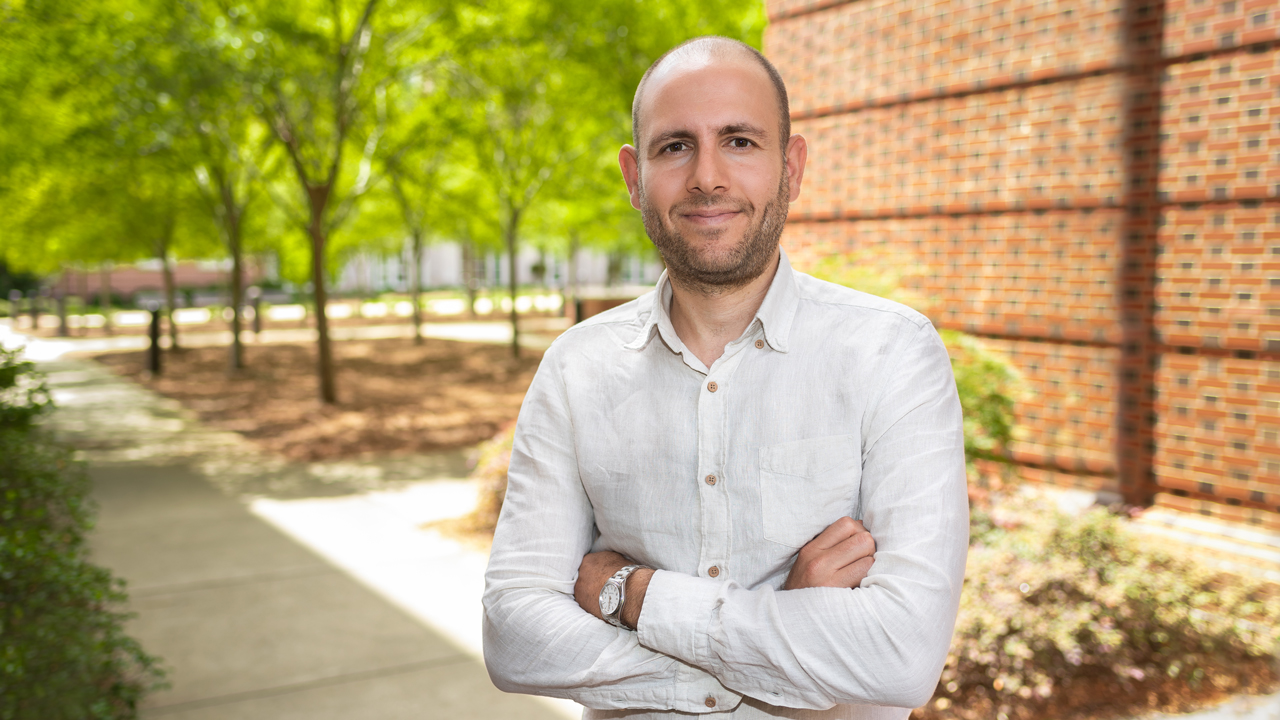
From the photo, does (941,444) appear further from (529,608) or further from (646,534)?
(529,608)

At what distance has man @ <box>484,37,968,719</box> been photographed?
1628 millimetres

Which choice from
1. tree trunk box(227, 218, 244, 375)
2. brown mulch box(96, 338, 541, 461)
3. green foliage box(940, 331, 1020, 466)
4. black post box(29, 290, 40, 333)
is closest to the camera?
green foliage box(940, 331, 1020, 466)

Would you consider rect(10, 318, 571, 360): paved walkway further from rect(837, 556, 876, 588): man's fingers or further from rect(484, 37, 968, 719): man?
rect(837, 556, 876, 588): man's fingers

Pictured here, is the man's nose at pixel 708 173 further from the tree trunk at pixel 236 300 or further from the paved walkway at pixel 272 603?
the tree trunk at pixel 236 300

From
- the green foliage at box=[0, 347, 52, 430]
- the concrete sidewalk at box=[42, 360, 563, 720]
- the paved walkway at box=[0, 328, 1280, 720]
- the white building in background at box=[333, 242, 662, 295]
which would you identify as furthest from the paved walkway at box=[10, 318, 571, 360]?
the white building in background at box=[333, 242, 662, 295]

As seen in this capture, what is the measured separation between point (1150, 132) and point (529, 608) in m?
6.14

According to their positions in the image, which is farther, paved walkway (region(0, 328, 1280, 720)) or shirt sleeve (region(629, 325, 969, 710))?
paved walkway (region(0, 328, 1280, 720))

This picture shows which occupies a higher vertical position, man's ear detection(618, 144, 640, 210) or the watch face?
man's ear detection(618, 144, 640, 210)

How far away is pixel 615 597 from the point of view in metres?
1.78

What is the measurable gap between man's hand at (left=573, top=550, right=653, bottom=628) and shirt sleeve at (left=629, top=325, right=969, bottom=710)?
7 centimetres

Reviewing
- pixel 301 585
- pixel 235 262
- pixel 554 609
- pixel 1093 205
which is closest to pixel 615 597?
pixel 554 609

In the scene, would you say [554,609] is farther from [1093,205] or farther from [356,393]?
[356,393]

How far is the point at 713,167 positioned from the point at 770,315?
1.12 feet

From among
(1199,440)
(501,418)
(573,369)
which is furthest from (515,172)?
(573,369)
